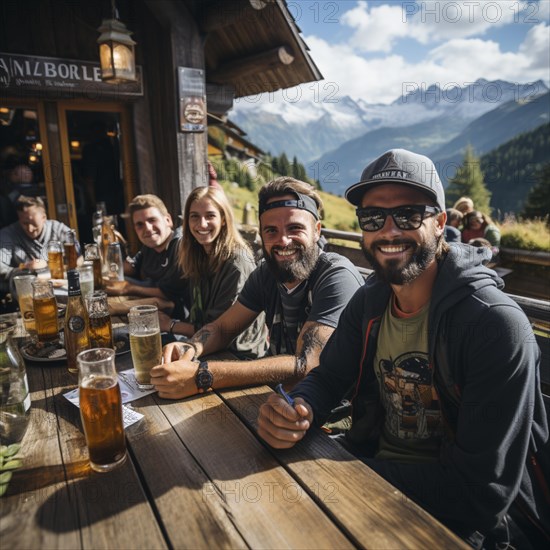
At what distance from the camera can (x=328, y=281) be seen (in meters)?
2.13

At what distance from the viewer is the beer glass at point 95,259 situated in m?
3.36

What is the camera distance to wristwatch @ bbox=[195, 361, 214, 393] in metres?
1.63

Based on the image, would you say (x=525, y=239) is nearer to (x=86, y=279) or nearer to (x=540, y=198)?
(x=86, y=279)

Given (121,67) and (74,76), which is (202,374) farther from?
(74,76)

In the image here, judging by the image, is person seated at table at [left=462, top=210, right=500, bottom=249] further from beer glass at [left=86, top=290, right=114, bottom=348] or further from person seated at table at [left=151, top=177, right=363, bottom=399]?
beer glass at [left=86, top=290, right=114, bottom=348]

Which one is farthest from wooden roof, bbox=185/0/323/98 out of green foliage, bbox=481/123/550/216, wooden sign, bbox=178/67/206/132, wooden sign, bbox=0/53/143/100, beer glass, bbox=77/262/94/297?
green foliage, bbox=481/123/550/216

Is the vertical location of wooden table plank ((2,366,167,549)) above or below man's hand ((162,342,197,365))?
below

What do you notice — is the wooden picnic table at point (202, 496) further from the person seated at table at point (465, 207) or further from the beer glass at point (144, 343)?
the person seated at table at point (465, 207)

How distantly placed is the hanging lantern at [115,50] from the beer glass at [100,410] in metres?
4.04

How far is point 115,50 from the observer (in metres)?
4.21

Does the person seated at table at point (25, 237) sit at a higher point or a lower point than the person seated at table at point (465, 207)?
lower

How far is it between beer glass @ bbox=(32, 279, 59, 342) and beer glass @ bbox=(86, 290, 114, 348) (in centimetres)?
38

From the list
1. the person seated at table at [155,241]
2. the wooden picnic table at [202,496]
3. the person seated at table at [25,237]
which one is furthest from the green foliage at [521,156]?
the wooden picnic table at [202,496]

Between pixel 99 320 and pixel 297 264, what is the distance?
1.06m
